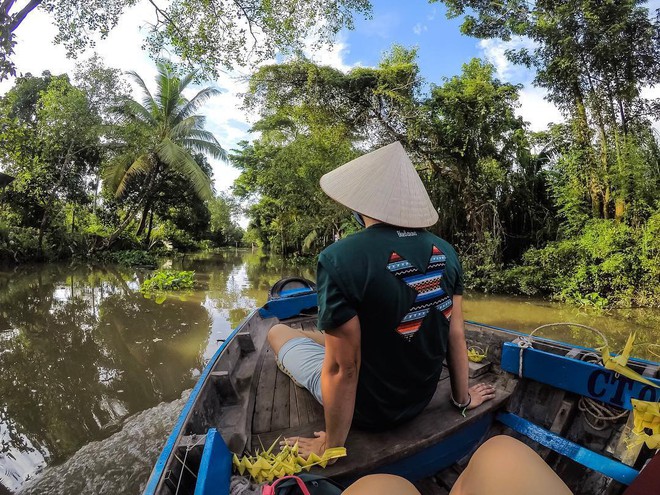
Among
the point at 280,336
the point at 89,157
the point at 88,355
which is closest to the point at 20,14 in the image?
the point at 88,355

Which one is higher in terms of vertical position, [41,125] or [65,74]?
[65,74]

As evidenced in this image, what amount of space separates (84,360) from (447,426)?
5.23 metres

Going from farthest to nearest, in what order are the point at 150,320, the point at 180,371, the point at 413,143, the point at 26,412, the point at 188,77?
the point at 188,77 → the point at 413,143 → the point at 150,320 → the point at 180,371 → the point at 26,412

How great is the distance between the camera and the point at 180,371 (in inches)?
190

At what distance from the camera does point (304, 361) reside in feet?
6.89

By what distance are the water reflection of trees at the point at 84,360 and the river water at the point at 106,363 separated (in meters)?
0.01

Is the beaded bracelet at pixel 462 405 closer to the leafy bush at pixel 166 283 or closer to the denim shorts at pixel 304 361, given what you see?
the denim shorts at pixel 304 361

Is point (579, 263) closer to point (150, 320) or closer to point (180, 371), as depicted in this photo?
point (180, 371)

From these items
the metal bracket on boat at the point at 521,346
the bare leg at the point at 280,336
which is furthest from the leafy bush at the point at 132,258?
the metal bracket on boat at the point at 521,346

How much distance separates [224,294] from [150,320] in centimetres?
347

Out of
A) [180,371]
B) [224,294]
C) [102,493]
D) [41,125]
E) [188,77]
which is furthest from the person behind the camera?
[188,77]

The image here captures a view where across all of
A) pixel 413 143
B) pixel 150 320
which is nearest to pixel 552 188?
pixel 413 143

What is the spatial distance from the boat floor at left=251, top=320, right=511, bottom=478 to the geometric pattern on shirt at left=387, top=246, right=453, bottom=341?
490mm

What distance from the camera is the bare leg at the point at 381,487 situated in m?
0.88
